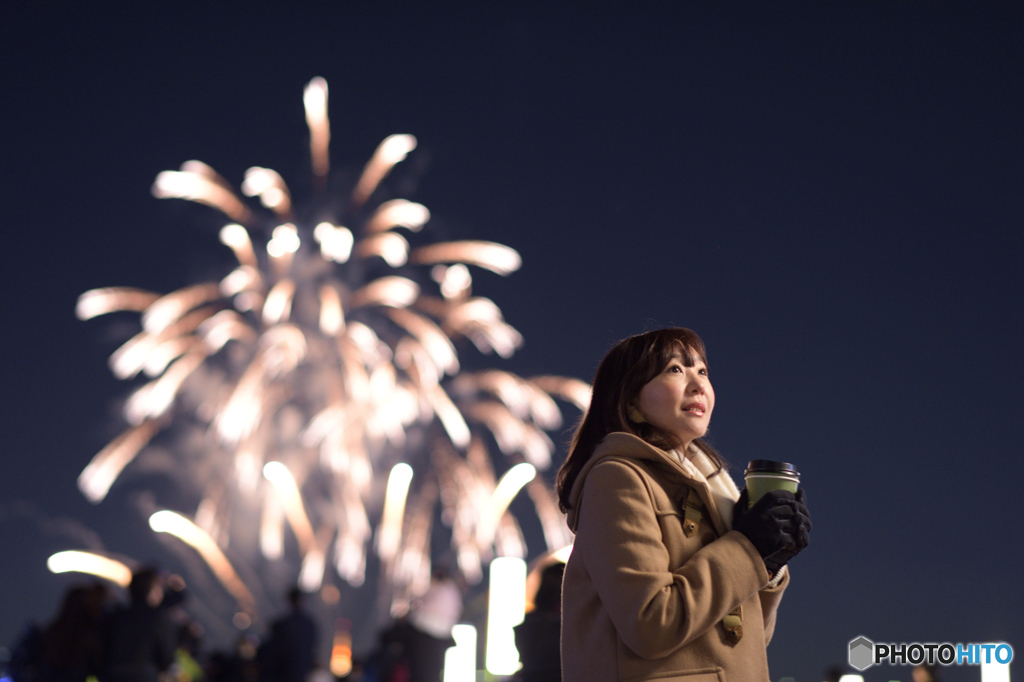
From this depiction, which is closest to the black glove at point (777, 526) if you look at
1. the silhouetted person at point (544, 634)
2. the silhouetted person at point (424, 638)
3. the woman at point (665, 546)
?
the woman at point (665, 546)

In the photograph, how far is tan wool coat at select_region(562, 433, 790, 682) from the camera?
7.65ft

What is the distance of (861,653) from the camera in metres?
8.11

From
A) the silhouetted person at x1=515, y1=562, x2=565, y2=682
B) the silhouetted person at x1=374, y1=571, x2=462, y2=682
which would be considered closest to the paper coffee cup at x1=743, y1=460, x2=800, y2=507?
the silhouetted person at x1=515, y1=562, x2=565, y2=682

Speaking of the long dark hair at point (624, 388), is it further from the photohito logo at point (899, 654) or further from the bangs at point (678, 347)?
the photohito logo at point (899, 654)

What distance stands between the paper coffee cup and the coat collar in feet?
0.32

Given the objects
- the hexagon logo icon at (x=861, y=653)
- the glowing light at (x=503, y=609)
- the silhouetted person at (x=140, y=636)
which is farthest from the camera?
the glowing light at (x=503, y=609)

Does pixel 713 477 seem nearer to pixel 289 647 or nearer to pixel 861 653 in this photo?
pixel 861 653

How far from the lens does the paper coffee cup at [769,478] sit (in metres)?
2.58

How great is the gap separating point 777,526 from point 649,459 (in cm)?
38

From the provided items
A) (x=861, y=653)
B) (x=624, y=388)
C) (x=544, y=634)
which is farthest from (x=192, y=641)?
(x=624, y=388)

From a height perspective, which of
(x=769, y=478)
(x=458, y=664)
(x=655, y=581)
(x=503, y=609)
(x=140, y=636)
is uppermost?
(x=769, y=478)

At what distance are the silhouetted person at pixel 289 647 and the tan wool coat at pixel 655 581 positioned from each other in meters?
7.21

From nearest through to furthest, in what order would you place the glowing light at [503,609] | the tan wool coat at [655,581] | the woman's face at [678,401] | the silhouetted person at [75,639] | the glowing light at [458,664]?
the tan wool coat at [655,581], the woman's face at [678,401], the silhouetted person at [75,639], the glowing light at [503,609], the glowing light at [458,664]

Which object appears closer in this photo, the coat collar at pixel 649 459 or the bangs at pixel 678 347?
the coat collar at pixel 649 459
